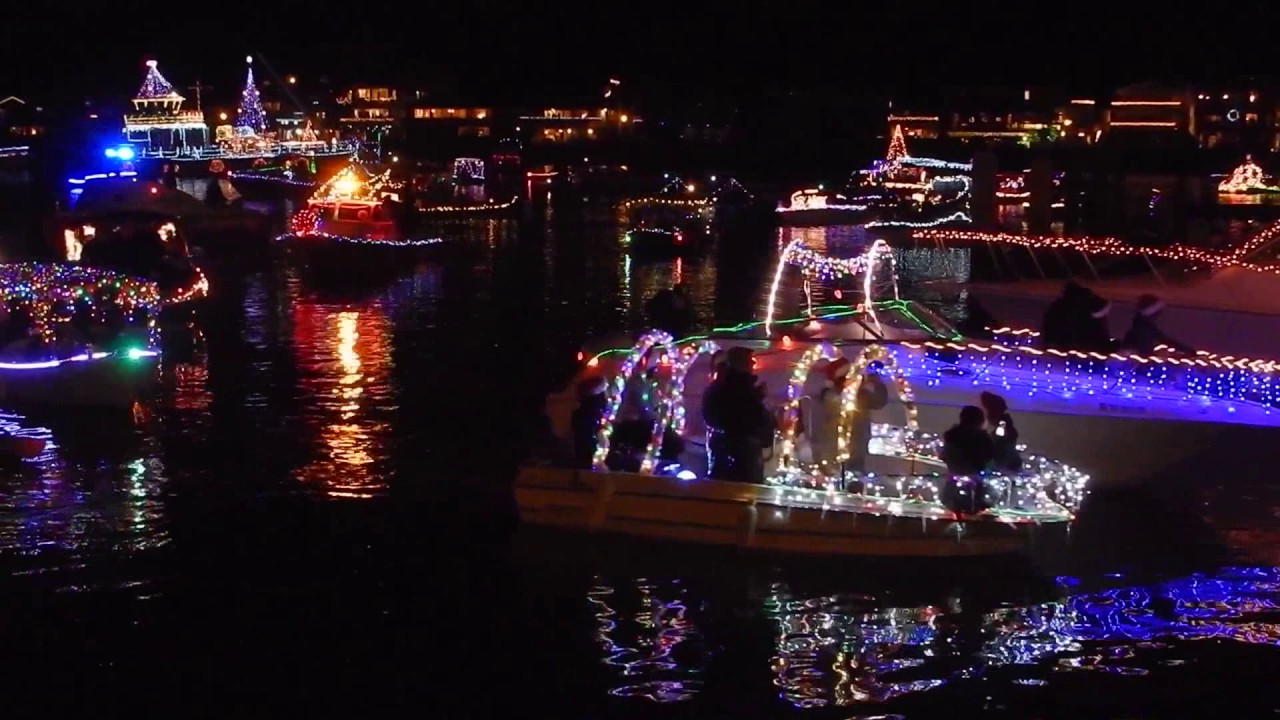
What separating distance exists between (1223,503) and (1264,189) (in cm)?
5358

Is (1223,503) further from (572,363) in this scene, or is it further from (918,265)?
(918,265)

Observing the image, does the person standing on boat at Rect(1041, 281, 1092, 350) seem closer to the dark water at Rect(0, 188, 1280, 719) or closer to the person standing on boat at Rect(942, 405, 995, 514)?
the dark water at Rect(0, 188, 1280, 719)

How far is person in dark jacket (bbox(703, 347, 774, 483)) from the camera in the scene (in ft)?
40.4

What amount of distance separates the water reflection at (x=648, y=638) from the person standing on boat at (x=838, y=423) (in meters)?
1.83

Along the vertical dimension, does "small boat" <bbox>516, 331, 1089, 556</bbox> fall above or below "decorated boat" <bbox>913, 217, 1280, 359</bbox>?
below

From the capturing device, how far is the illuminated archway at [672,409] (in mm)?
12469

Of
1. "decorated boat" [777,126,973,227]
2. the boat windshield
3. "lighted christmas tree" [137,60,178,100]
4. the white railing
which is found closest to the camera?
the boat windshield

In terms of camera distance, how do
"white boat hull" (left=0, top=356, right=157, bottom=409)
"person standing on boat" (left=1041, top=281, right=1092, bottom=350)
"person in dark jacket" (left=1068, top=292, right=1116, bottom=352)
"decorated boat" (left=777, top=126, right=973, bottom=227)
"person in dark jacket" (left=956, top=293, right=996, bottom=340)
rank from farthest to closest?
"decorated boat" (left=777, top=126, right=973, bottom=227) → "white boat hull" (left=0, top=356, right=157, bottom=409) → "person in dark jacket" (left=956, top=293, right=996, bottom=340) → "person standing on boat" (left=1041, top=281, right=1092, bottom=350) → "person in dark jacket" (left=1068, top=292, right=1116, bottom=352)

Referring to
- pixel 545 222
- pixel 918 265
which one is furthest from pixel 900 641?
pixel 545 222

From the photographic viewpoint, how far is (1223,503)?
44.3 ft

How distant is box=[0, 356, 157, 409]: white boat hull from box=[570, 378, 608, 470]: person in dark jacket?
7895 mm

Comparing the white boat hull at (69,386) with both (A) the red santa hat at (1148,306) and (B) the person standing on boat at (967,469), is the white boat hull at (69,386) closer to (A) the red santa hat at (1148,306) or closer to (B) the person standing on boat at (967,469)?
(B) the person standing on boat at (967,469)

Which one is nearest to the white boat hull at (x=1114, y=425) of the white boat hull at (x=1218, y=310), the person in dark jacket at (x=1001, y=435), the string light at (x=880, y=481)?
the string light at (x=880, y=481)

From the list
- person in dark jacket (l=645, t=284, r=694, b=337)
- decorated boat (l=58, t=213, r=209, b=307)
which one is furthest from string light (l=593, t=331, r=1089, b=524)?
decorated boat (l=58, t=213, r=209, b=307)
